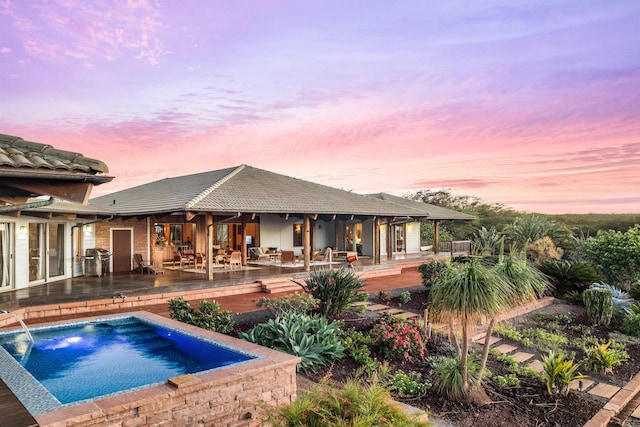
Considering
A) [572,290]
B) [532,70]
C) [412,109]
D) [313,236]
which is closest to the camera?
[532,70]

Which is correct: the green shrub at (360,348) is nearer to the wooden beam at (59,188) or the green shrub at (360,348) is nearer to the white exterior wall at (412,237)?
the wooden beam at (59,188)

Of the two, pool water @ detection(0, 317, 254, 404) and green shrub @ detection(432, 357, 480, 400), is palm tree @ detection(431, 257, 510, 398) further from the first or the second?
pool water @ detection(0, 317, 254, 404)

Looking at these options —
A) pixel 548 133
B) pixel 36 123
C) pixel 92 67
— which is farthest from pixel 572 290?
pixel 36 123

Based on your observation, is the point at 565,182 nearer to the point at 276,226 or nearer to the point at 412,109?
the point at 412,109

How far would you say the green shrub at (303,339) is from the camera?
24.7 feet

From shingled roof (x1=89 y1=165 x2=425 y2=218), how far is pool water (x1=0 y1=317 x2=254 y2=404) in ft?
23.8

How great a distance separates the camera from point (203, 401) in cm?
497

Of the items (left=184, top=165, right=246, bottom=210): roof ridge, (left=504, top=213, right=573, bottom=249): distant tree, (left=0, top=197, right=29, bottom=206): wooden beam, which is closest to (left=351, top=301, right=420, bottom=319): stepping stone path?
(left=184, top=165, right=246, bottom=210): roof ridge

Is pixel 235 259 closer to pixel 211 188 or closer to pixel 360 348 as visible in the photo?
pixel 211 188

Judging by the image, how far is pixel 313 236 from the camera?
1081 inches

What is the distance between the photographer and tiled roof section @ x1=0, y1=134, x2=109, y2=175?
131 inches

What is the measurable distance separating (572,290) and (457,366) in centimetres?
1123

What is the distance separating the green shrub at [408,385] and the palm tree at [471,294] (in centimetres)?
96

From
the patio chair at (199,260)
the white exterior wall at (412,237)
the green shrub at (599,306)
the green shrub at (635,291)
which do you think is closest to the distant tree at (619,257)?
the green shrub at (635,291)
